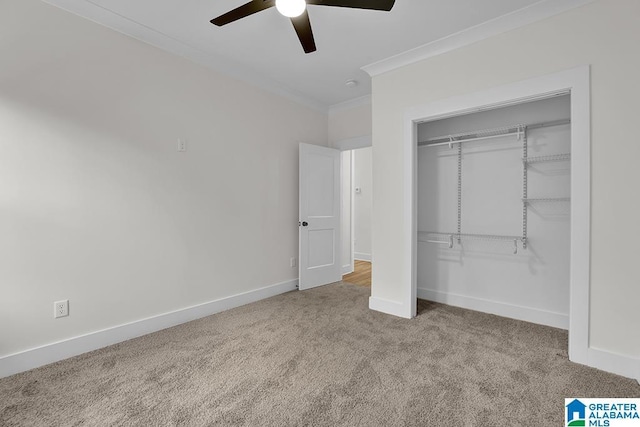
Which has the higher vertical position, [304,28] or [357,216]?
[304,28]

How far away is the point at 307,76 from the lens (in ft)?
11.5

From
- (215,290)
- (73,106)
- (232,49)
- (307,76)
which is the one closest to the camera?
(73,106)

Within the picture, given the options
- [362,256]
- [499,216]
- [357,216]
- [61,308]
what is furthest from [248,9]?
[362,256]

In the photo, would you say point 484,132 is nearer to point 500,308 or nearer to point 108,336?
point 500,308

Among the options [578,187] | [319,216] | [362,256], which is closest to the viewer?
[578,187]

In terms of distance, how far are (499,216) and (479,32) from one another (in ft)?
5.93

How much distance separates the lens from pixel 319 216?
13.9 ft

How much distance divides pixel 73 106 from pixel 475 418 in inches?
135

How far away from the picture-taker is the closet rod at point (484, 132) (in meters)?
2.83

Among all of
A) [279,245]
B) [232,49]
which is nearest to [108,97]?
[232,49]

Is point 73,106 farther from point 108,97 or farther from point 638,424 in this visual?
point 638,424

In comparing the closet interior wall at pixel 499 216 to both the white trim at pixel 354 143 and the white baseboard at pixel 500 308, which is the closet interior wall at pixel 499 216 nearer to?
the white baseboard at pixel 500 308

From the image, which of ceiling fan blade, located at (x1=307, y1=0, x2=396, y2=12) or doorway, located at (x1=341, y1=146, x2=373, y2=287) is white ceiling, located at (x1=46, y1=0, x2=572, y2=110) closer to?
ceiling fan blade, located at (x1=307, y1=0, x2=396, y2=12)

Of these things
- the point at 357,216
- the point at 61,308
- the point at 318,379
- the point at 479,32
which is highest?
the point at 479,32
